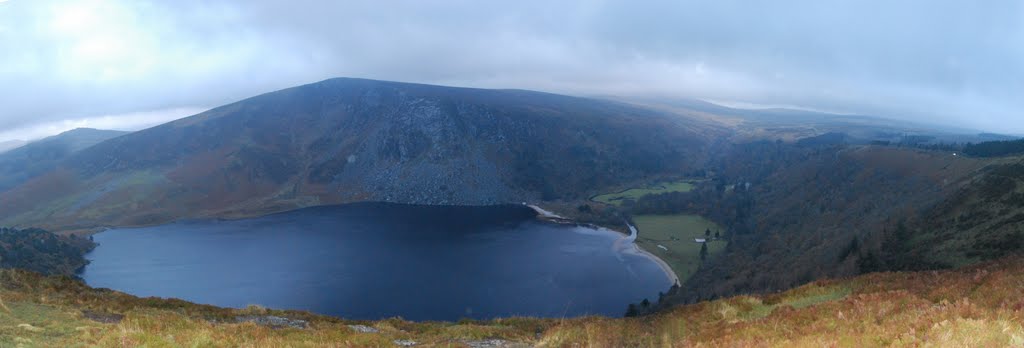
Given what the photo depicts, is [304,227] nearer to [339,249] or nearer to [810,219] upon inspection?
[339,249]

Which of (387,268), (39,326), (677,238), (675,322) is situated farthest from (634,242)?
(39,326)

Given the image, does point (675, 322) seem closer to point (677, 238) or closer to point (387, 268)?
point (387, 268)

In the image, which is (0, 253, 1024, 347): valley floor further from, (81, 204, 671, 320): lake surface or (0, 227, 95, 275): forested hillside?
(0, 227, 95, 275): forested hillside

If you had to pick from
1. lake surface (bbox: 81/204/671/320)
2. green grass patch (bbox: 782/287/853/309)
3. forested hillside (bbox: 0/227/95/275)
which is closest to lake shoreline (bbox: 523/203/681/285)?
lake surface (bbox: 81/204/671/320)

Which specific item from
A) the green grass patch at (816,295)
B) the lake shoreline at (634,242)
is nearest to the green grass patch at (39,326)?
the green grass patch at (816,295)

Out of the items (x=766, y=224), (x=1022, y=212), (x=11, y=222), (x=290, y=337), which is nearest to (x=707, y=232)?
(x=766, y=224)

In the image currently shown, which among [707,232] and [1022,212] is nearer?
[1022,212]
